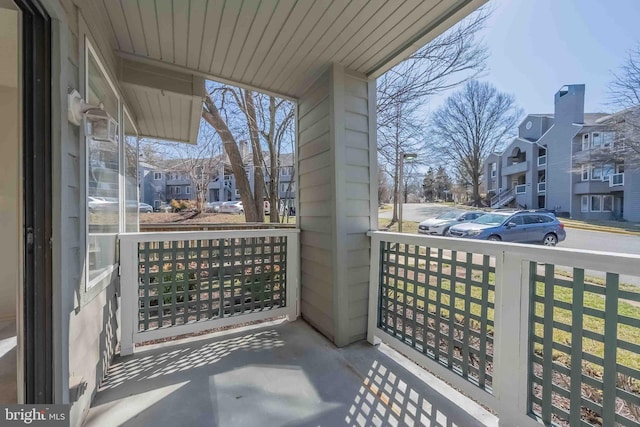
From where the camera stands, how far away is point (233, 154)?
6457mm

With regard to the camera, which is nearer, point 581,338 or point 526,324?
point 581,338

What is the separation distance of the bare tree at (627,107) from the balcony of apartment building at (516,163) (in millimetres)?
3601

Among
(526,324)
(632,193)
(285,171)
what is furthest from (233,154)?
(632,193)

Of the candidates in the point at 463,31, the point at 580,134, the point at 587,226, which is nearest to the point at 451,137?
the point at 463,31

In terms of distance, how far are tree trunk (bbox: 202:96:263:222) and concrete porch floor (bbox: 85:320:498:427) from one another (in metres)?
4.70

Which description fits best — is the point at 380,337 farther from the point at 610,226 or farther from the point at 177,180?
the point at 177,180

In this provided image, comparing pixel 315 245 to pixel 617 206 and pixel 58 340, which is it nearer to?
pixel 58 340

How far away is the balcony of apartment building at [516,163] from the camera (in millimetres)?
6292

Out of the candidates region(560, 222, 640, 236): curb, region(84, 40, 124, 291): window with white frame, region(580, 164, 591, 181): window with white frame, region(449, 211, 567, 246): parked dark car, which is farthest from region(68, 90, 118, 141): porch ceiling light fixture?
region(580, 164, 591, 181): window with white frame

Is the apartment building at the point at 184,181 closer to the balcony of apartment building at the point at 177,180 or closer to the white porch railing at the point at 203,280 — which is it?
the balcony of apartment building at the point at 177,180

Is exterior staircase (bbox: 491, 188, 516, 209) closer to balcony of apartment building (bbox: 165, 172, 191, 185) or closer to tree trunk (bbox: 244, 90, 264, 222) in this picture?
tree trunk (bbox: 244, 90, 264, 222)

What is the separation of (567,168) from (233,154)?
686 centimetres

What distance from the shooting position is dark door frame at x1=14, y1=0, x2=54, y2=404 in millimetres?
1088

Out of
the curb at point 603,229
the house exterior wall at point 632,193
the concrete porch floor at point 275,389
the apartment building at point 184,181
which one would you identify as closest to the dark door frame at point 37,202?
the concrete porch floor at point 275,389
